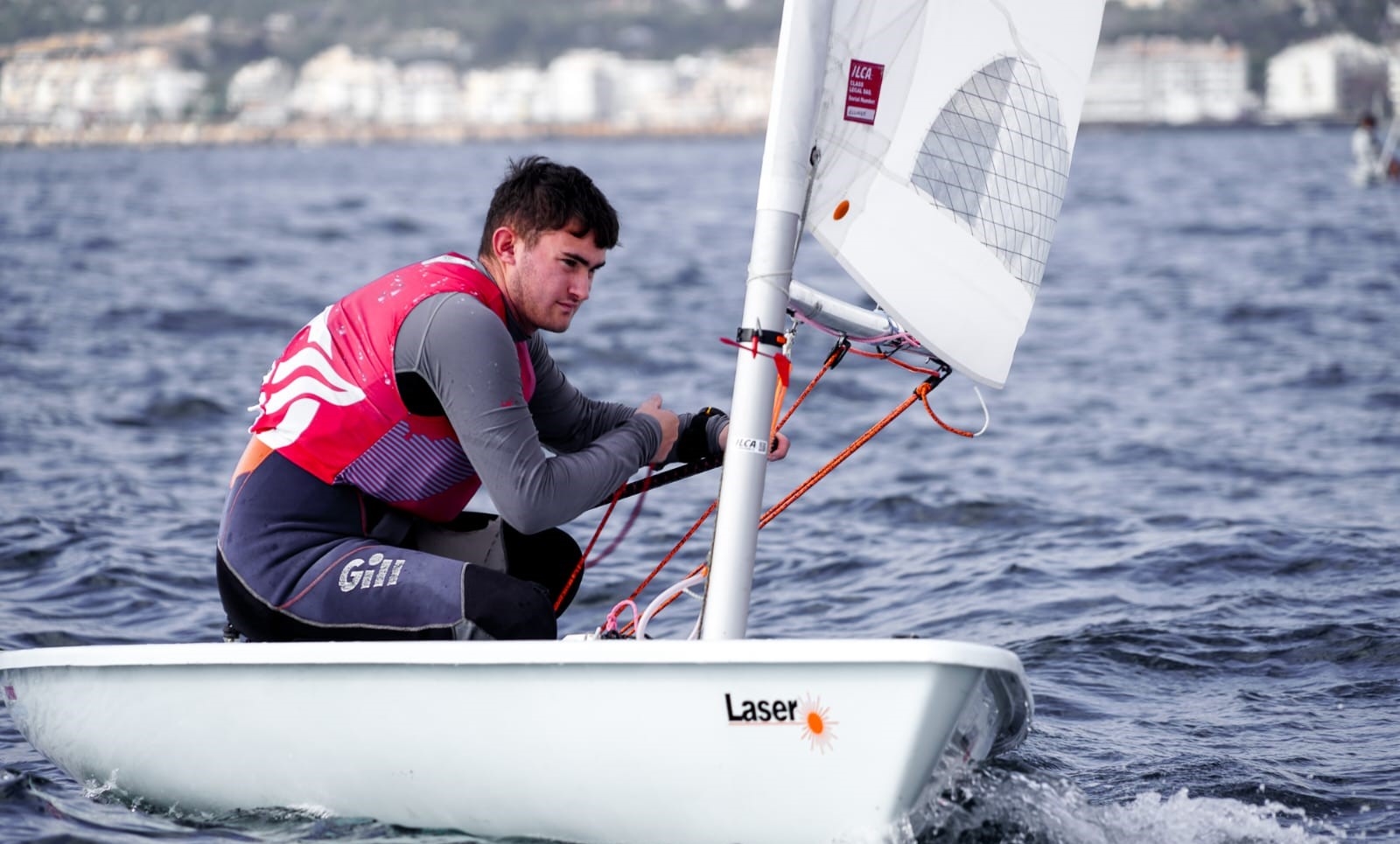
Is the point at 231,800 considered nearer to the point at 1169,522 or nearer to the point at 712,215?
the point at 1169,522

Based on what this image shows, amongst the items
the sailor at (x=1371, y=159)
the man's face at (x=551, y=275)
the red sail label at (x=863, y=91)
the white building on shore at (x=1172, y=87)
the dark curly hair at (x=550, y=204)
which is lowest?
the man's face at (x=551, y=275)

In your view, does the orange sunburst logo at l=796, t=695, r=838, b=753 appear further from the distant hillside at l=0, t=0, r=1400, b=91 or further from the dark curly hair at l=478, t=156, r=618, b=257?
the distant hillside at l=0, t=0, r=1400, b=91

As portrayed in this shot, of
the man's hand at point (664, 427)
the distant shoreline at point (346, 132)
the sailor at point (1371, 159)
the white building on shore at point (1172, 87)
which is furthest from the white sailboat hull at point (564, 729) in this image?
the white building on shore at point (1172, 87)

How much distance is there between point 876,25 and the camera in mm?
2709

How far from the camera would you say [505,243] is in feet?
9.18

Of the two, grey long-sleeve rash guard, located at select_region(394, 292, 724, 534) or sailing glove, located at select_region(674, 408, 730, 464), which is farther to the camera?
sailing glove, located at select_region(674, 408, 730, 464)

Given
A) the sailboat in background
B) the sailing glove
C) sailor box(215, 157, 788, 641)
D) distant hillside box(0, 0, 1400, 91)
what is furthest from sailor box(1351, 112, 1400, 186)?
distant hillside box(0, 0, 1400, 91)

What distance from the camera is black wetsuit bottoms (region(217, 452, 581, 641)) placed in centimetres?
271

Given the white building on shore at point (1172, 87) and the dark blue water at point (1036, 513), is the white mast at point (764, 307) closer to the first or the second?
the dark blue water at point (1036, 513)

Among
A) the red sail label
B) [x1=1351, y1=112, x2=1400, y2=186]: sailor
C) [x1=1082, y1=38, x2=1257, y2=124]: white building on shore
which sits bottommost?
the red sail label

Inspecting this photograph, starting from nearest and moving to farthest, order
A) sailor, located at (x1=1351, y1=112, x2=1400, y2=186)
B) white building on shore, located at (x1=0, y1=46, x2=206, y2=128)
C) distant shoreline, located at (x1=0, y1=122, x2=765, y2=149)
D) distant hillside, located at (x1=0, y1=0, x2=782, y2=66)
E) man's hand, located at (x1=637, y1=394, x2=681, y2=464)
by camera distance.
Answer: man's hand, located at (x1=637, y1=394, x2=681, y2=464) → sailor, located at (x1=1351, y1=112, x2=1400, y2=186) → distant shoreline, located at (x1=0, y1=122, x2=765, y2=149) → white building on shore, located at (x1=0, y1=46, x2=206, y2=128) → distant hillside, located at (x1=0, y1=0, x2=782, y2=66)

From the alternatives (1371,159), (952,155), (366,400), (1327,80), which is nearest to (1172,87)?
(1327,80)

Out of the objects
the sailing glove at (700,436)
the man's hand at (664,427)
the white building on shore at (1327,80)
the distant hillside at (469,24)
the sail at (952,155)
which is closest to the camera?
the sail at (952,155)

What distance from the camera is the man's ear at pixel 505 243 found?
279 centimetres
